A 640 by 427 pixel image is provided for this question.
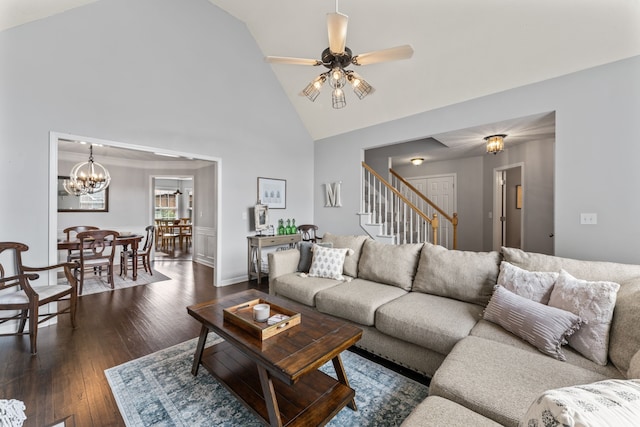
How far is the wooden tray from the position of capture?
1.58 m

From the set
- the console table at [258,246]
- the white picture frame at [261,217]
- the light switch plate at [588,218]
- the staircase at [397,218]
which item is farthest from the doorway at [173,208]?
the light switch plate at [588,218]

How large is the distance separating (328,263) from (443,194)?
4532 millimetres

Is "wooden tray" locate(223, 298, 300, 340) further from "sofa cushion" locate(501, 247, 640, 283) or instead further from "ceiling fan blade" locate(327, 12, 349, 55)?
"ceiling fan blade" locate(327, 12, 349, 55)

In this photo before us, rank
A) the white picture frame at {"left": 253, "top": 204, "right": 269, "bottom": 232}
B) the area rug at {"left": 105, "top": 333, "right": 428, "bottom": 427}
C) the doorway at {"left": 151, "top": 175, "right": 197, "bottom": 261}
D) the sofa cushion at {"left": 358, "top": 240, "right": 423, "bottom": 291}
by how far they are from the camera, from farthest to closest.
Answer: the doorway at {"left": 151, "top": 175, "right": 197, "bottom": 261} → the white picture frame at {"left": 253, "top": 204, "right": 269, "bottom": 232} → the sofa cushion at {"left": 358, "top": 240, "right": 423, "bottom": 291} → the area rug at {"left": 105, "top": 333, "right": 428, "bottom": 427}

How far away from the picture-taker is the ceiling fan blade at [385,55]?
2.20 meters

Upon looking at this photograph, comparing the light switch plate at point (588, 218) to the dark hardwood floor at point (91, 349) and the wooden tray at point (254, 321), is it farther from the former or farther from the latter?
the dark hardwood floor at point (91, 349)

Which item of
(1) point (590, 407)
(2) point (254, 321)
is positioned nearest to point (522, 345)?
(1) point (590, 407)

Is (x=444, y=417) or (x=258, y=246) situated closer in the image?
(x=444, y=417)

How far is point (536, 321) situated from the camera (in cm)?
158

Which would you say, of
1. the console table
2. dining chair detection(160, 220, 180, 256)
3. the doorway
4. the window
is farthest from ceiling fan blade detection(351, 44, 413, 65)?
the window

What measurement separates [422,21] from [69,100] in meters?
4.22

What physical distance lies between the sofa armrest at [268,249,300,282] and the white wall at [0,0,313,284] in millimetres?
1623

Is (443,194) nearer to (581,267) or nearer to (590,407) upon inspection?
(581,267)

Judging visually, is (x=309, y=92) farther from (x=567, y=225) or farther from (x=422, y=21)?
(x=567, y=225)
